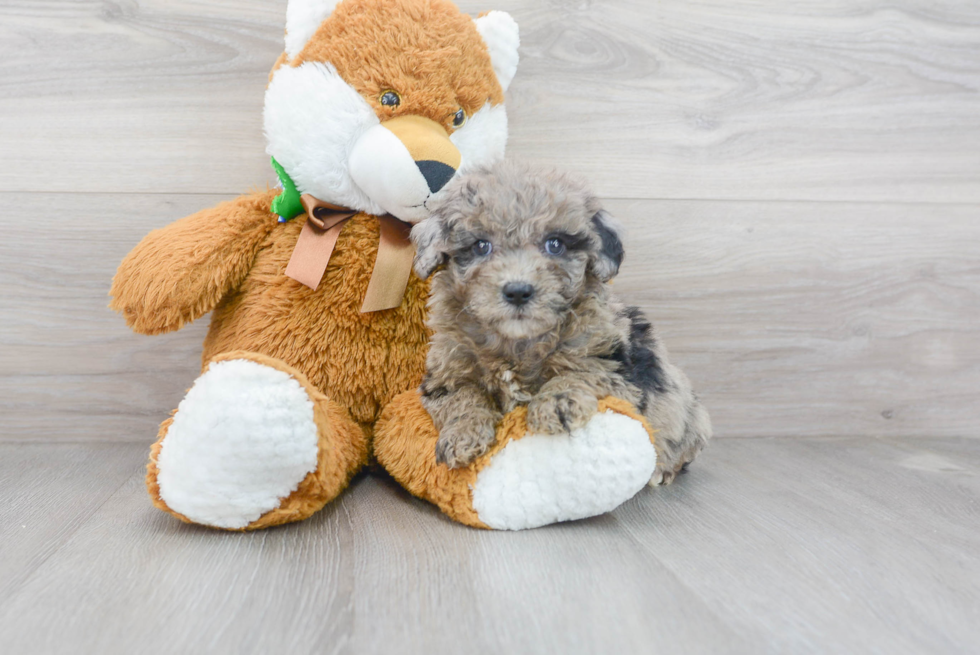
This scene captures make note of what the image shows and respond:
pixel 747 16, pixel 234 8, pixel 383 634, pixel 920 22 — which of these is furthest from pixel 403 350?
pixel 920 22

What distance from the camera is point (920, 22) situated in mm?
1701

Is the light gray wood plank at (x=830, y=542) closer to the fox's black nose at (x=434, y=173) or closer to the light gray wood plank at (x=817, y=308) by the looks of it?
the light gray wood plank at (x=817, y=308)

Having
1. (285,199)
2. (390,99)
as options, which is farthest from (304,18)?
(285,199)

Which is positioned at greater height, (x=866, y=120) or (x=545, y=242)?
(x=866, y=120)

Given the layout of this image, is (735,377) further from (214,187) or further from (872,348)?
(214,187)

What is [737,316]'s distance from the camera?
1.71 metres

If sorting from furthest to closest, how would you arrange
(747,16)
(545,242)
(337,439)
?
(747,16)
(337,439)
(545,242)

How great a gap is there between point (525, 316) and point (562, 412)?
17 cm

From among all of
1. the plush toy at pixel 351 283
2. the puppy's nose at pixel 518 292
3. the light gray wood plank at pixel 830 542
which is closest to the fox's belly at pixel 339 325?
the plush toy at pixel 351 283

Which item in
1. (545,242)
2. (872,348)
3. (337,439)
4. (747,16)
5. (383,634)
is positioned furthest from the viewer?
(872,348)

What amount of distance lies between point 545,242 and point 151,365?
3.48ft

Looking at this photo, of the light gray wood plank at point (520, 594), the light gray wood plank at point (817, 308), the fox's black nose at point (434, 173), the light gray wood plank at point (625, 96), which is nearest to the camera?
the light gray wood plank at point (520, 594)

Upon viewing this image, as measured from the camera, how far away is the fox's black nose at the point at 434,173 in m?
1.20

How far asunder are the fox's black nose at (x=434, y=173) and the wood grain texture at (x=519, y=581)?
570mm
